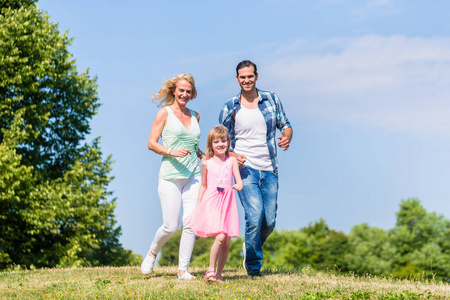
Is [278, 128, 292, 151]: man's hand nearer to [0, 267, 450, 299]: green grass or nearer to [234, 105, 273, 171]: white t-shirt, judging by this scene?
[234, 105, 273, 171]: white t-shirt

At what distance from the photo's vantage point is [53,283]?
36.6 feet

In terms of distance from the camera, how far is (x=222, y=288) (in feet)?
27.7

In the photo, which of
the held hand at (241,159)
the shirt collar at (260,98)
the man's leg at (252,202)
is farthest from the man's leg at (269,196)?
the shirt collar at (260,98)

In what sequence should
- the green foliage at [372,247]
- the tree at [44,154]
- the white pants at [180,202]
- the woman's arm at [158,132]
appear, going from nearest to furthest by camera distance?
1. the woman's arm at [158,132]
2. the white pants at [180,202]
3. the tree at [44,154]
4. the green foliage at [372,247]

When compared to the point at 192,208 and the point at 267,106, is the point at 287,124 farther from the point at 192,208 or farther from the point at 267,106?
the point at 192,208

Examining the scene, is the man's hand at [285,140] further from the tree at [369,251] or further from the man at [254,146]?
the tree at [369,251]

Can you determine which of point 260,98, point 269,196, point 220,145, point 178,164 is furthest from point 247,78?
point 269,196

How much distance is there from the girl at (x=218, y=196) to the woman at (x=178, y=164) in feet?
1.90

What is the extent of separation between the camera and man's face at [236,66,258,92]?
9.23 meters

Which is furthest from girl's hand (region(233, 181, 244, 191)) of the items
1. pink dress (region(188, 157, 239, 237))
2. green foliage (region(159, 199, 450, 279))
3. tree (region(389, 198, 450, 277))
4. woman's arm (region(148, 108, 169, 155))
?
tree (region(389, 198, 450, 277))

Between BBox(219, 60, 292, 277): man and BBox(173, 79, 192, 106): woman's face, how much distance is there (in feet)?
2.47

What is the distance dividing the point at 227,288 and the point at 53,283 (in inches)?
189

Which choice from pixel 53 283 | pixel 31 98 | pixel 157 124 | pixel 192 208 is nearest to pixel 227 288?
pixel 192 208

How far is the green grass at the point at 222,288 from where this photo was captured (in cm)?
796
